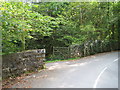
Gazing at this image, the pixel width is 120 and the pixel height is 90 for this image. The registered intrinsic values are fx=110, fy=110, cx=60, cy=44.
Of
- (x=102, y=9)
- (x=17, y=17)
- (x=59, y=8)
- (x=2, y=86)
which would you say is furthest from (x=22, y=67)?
(x=102, y=9)

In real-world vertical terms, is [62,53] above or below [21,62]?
below

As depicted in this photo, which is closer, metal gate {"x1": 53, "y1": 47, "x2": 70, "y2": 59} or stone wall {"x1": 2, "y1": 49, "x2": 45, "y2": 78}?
stone wall {"x1": 2, "y1": 49, "x2": 45, "y2": 78}

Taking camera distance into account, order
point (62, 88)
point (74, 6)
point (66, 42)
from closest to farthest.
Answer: point (62, 88), point (74, 6), point (66, 42)

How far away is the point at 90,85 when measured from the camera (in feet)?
13.9

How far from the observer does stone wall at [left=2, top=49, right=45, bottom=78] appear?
5.52 metres

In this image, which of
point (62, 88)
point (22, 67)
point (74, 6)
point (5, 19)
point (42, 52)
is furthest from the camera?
point (74, 6)

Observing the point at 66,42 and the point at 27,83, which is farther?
the point at 66,42

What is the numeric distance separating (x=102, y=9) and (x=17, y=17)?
12.4 metres

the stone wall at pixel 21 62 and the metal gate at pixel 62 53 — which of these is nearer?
the stone wall at pixel 21 62

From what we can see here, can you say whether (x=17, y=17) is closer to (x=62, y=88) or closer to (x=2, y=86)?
(x=2, y=86)

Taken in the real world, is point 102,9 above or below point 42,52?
above

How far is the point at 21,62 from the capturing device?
6000mm

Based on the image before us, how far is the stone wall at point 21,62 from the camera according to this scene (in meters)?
5.52

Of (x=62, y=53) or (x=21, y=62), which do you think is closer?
(x=21, y=62)
